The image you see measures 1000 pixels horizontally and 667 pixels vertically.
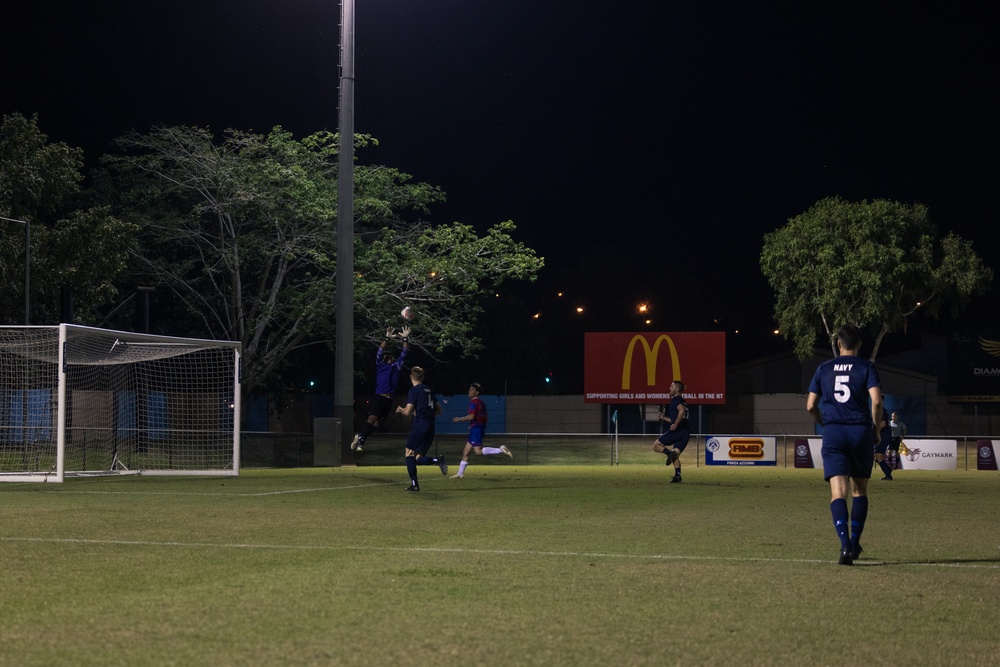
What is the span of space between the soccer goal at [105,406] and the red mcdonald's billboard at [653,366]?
18556 mm

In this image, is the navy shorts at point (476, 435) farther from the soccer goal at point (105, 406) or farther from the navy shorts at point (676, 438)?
the soccer goal at point (105, 406)

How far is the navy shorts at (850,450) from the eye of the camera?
10.7 meters

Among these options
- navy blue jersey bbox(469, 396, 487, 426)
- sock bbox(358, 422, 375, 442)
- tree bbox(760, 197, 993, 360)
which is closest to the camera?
sock bbox(358, 422, 375, 442)

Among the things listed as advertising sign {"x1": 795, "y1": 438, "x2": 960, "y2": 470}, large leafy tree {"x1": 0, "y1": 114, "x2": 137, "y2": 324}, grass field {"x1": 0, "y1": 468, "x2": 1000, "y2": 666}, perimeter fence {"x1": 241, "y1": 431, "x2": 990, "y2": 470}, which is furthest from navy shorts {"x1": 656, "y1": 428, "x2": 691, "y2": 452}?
large leafy tree {"x1": 0, "y1": 114, "x2": 137, "y2": 324}

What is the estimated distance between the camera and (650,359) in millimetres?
48688

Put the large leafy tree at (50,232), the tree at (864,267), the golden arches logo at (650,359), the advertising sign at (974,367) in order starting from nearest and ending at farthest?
1. the large leafy tree at (50,232)
2. the golden arches logo at (650,359)
3. the tree at (864,267)
4. the advertising sign at (974,367)

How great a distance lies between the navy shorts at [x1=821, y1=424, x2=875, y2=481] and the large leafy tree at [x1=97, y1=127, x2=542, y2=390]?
31.0m

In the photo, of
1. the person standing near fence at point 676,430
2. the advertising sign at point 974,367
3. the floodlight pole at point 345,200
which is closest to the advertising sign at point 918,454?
the person standing near fence at point 676,430

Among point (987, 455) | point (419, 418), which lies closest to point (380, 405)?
point (419, 418)

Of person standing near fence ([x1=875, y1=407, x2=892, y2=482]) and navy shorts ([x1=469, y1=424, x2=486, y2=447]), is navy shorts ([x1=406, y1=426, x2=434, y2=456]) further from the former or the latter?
person standing near fence ([x1=875, y1=407, x2=892, y2=482])

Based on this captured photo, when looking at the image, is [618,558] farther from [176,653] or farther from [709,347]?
[709,347]

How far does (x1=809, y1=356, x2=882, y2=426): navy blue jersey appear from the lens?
10.7 meters

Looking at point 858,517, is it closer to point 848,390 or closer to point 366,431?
point 848,390

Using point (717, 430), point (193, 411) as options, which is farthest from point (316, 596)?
point (717, 430)
